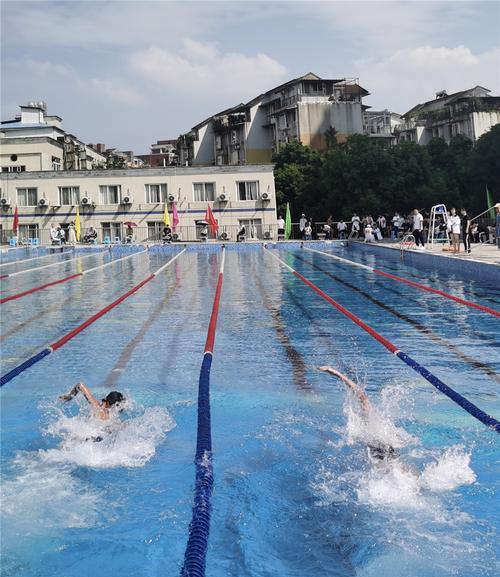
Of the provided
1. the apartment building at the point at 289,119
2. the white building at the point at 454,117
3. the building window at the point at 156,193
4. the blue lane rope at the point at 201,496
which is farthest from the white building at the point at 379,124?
the blue lane rope at the point at 201,496

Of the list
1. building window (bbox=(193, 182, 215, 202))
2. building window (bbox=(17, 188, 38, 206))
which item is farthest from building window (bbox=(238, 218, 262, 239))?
building window (bbox=(17, 188, 38, 206))

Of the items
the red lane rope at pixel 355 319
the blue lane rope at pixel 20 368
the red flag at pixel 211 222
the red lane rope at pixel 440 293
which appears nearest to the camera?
the blue lane rope at pixel 20 368

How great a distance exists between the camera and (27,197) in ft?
157

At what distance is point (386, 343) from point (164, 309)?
5.54 m

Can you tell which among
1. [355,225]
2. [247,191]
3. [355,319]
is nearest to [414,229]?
[355,225]

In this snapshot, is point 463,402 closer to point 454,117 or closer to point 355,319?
point 355,319

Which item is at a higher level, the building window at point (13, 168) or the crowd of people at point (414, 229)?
the building window at point (13, 168)

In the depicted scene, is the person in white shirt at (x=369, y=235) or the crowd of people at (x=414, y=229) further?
the person in white shirt at (x=369, y=235)

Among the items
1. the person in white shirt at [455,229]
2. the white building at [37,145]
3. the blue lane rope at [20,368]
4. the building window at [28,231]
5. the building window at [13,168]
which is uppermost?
the white building at [37,145]

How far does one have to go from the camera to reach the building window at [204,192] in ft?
157

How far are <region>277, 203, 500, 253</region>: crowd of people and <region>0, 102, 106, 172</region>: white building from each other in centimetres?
2104

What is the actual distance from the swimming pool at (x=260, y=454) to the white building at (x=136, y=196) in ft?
120

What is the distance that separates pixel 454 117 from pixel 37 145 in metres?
35.4

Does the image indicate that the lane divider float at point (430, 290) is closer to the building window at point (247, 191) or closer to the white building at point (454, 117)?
the building window at point (247, 191)
